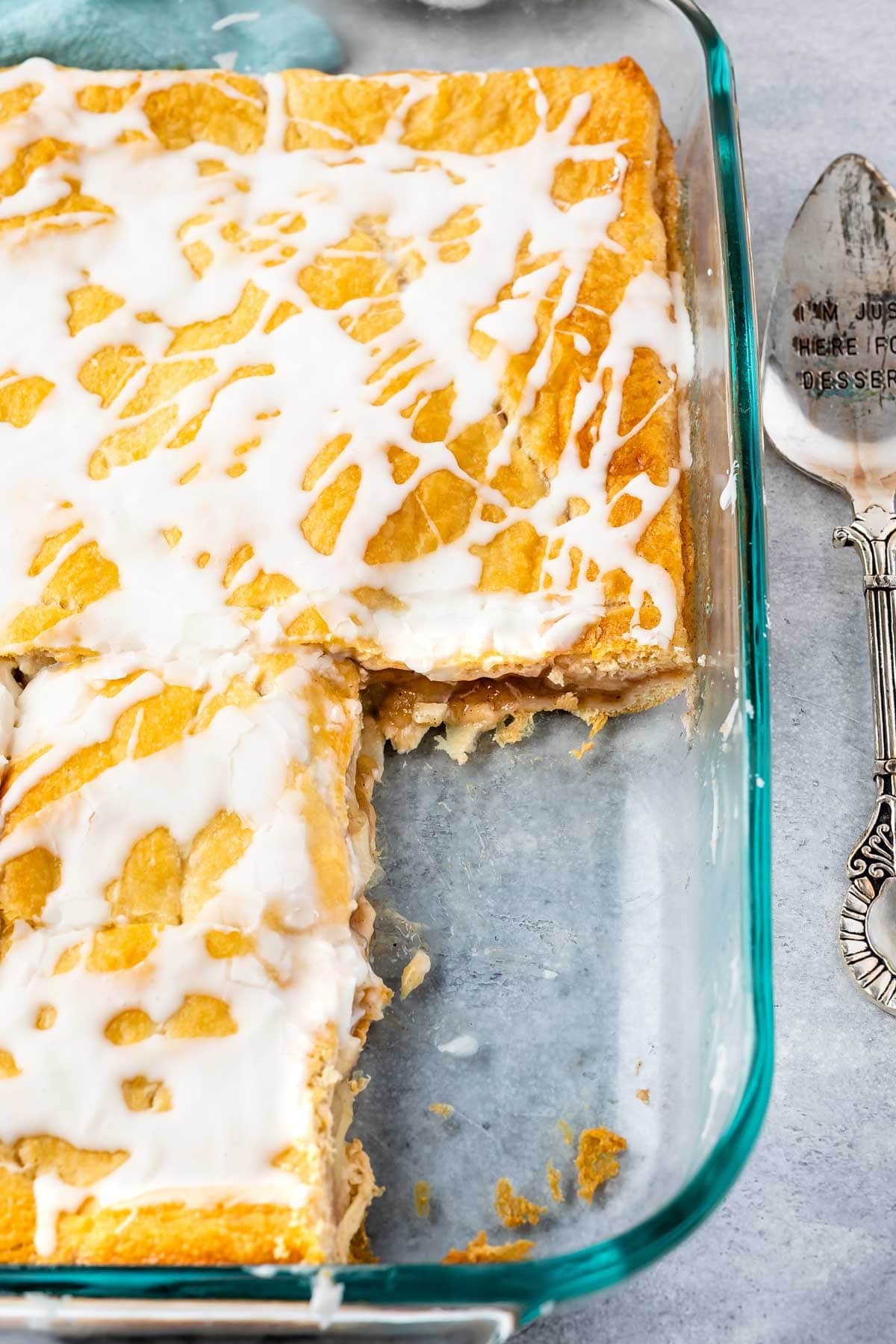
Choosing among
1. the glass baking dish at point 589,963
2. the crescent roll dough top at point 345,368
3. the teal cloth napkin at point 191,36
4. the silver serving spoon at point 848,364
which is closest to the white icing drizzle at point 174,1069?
the glass baking dish at point 589,963

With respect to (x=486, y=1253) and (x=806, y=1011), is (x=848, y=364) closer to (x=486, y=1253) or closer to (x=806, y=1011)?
(x=806, y=1011)

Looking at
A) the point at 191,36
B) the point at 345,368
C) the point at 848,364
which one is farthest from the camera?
the point at 191,36

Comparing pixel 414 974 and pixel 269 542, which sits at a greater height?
pixel 269 542

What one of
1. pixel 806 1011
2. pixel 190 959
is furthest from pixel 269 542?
pixel 806 1011

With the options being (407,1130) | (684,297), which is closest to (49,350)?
(684,297)

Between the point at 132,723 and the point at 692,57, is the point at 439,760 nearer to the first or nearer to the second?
the point at 132,723

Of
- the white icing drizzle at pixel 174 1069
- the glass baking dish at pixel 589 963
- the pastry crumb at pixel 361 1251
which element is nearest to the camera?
the glass baking dish at pixel 589 963

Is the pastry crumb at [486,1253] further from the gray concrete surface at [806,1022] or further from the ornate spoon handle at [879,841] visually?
the ornate spoon handle at [879,841]
